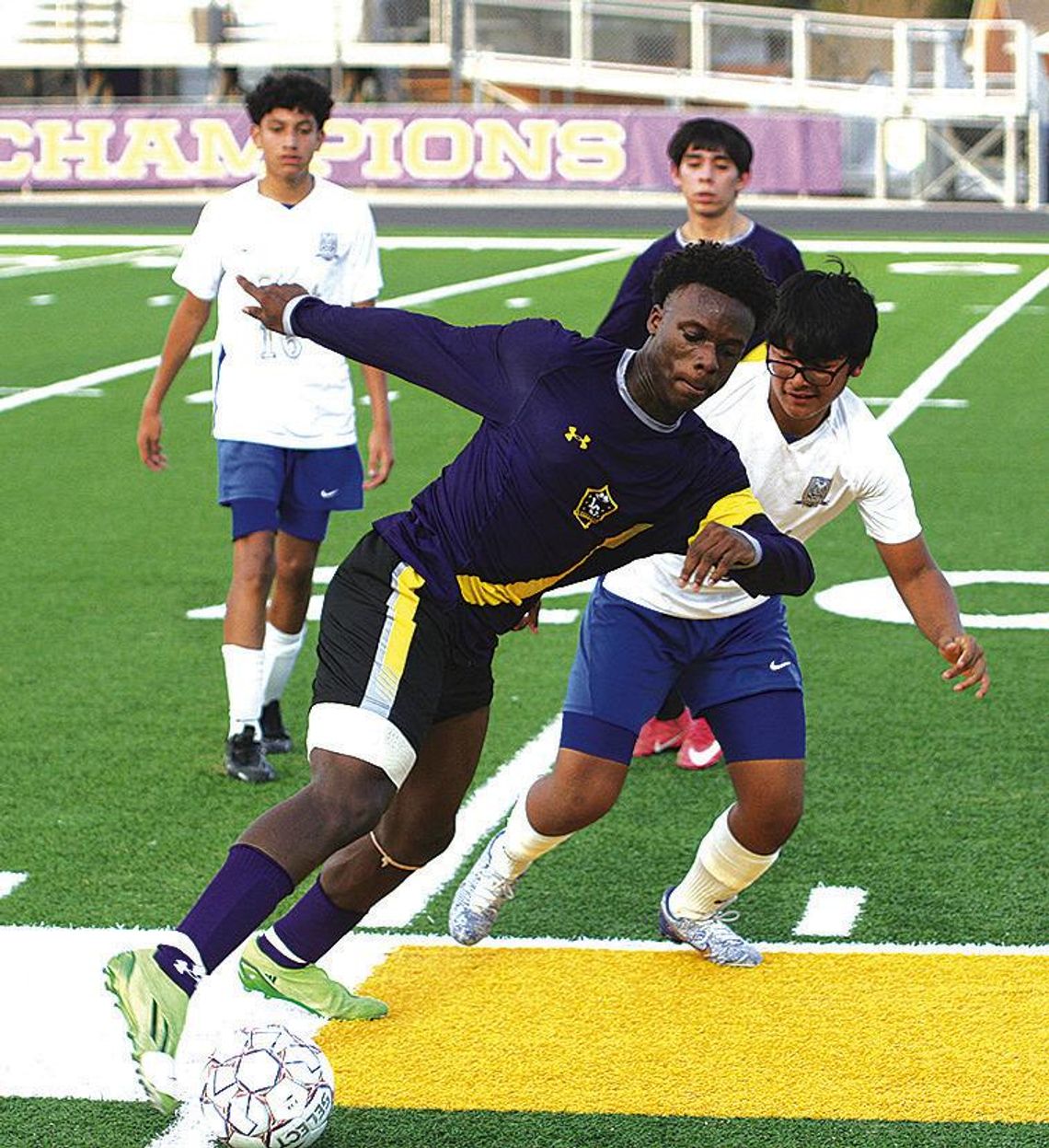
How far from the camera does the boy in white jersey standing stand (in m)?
7.07

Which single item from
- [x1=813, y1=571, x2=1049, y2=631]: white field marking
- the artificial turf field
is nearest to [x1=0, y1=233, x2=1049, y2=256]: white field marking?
the artificial turf field

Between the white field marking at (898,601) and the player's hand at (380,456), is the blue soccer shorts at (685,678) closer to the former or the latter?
the player's hand at (380,456)

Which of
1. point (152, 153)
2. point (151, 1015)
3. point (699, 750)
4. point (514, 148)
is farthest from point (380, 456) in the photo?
point (152, 153)

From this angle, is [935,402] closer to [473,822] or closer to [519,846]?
[473,822]

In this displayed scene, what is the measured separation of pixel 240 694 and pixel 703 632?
7.17 feet

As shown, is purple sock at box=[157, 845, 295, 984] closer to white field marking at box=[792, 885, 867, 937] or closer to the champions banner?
white field marking at box=[792, 885, 867, 937]

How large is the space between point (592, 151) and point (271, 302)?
33766 millimetres

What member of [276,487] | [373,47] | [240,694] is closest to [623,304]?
[276,487]

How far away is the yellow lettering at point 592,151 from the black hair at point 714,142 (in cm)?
3031

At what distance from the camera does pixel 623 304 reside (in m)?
6.70

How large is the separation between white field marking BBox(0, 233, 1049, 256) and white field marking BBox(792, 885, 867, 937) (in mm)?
22026

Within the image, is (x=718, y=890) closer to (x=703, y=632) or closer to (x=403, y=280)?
(x=703, y=632)

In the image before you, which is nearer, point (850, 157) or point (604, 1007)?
point (604, 1007)

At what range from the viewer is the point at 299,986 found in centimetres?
485
